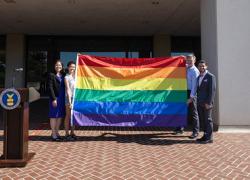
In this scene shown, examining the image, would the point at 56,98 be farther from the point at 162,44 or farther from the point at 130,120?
the point at 162,44

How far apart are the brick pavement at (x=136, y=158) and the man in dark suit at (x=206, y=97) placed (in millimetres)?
244

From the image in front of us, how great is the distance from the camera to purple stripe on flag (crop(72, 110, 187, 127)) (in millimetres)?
7645

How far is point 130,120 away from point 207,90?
179 centimetres

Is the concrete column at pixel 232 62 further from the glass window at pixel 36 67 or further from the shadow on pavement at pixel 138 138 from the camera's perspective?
the glass window at pixel 36 67

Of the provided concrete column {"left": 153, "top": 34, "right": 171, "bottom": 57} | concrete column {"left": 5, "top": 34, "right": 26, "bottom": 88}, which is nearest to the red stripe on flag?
concrete column {"left": 153, "top": 34, "right": 171, "bottom": 57}

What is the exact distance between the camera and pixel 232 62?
865 centimetres

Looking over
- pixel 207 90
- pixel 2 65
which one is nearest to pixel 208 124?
pixel 207 90

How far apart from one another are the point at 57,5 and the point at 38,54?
817 centimetres

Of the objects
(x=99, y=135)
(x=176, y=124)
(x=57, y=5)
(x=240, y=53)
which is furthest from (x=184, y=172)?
(x=57, y=5)

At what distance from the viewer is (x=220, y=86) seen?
28.3 feet

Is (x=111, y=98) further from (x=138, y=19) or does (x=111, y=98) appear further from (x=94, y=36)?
(x=94, y=36)

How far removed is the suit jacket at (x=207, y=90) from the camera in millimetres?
7145

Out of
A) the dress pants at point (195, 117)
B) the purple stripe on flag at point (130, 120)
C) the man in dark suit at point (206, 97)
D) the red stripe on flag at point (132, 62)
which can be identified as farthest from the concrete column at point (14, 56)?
the man in dark suit at point (206, 97)

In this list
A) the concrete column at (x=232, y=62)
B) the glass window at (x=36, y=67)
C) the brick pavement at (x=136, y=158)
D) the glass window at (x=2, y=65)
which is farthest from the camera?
the glass window at (x=36, y=67)
